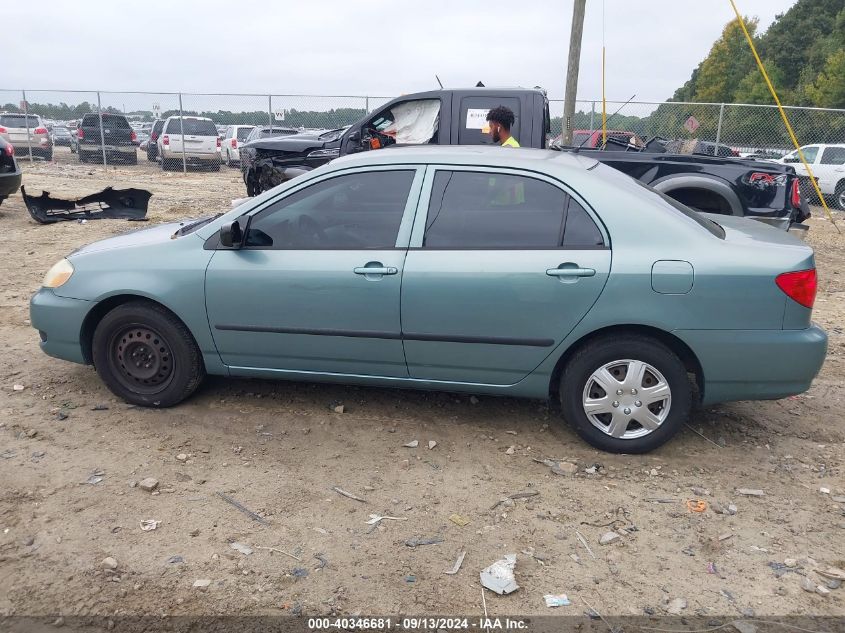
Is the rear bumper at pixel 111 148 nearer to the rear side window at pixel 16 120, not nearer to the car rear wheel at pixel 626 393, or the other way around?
the rear side window at pixel 16 120

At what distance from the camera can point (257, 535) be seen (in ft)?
10.2

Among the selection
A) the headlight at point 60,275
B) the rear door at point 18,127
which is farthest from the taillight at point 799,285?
the rear door at point 18,127

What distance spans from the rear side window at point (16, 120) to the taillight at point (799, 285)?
2539 centimetres

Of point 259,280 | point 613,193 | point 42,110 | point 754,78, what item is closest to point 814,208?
point 613,193

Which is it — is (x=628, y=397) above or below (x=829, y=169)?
below

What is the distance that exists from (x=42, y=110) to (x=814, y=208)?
86.3 ft

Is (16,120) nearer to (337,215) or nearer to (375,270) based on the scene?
(337,215)

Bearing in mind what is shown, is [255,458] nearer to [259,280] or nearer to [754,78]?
[259,280]

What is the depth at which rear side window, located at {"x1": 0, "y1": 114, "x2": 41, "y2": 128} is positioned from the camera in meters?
23.1

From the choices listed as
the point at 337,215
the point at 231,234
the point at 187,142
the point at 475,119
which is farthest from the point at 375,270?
the point at 187,142

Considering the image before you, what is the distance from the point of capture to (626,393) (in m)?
3.75

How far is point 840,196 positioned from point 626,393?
600 inches

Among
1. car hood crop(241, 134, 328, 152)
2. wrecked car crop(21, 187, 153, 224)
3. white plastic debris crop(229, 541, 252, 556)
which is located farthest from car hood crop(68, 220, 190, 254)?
wrecked car crop(21, 187, 153, 224)

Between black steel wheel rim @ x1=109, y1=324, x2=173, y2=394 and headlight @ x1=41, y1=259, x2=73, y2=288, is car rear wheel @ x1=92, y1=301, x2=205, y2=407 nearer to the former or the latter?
black steel wheel rim @ x1=109, y1=324, x2=173, y2=394
